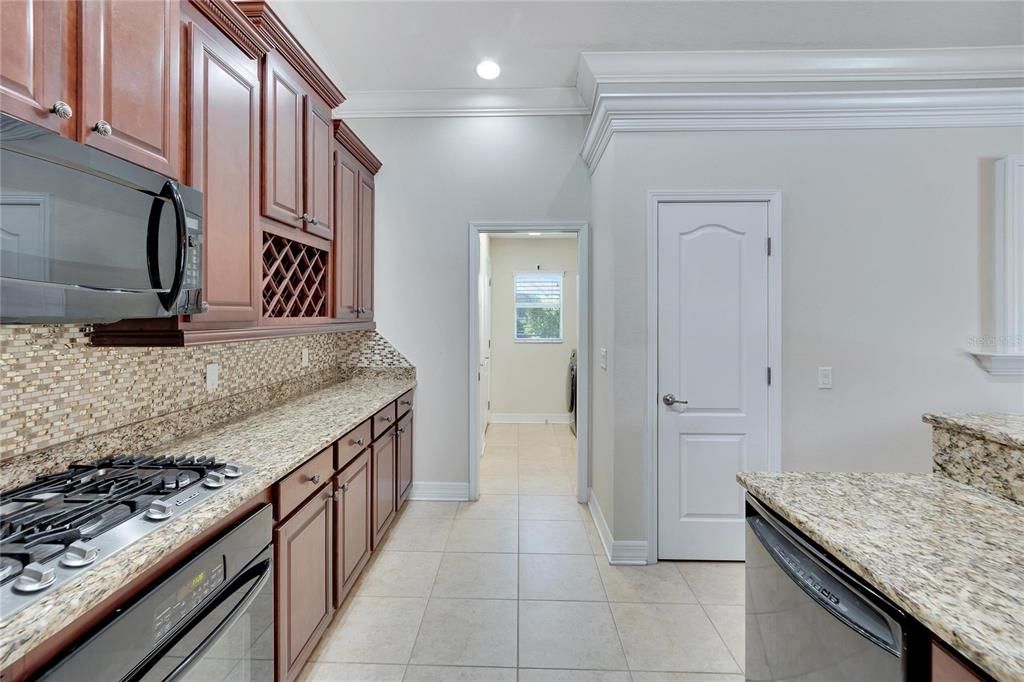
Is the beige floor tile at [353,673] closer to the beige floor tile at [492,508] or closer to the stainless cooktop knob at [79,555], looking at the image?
the stainless cooktop knob at [79,555]

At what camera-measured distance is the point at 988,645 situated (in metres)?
0.66

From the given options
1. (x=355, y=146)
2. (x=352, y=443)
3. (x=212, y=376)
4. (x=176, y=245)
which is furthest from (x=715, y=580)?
(x=355, y=146)

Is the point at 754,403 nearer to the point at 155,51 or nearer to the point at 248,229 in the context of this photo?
the point at 248,229

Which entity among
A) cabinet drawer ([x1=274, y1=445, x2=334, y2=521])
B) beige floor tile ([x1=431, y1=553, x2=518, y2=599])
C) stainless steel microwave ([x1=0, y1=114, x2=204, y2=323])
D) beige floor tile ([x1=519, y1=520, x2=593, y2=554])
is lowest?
beige floor tile ([x1=431, y1=553, x2=518, y2=599])

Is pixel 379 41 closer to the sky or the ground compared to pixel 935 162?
closer to the sky

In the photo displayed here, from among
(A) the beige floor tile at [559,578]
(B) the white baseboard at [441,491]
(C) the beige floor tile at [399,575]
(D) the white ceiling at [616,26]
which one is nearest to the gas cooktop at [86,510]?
(C) the beige floor tile at [399,575]

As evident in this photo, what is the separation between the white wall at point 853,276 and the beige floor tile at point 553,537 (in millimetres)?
333

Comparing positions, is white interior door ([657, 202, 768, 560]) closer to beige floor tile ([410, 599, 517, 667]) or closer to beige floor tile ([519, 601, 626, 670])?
beige floor tile ([519, 601, 626, 670])

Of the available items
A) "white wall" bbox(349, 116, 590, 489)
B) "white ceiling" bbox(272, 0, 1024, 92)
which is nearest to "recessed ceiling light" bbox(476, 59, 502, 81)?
"white ceiling" bbox(272, 0, 1024, 92)

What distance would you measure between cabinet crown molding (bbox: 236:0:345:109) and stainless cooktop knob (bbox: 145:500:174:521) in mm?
1847

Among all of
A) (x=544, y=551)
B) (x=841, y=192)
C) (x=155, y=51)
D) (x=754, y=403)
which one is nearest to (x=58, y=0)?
(x=155, y=51)

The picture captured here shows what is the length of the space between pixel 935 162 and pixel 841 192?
1.88 feet

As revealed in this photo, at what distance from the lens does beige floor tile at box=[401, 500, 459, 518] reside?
3.16m

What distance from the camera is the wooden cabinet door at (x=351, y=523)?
1.94 m
